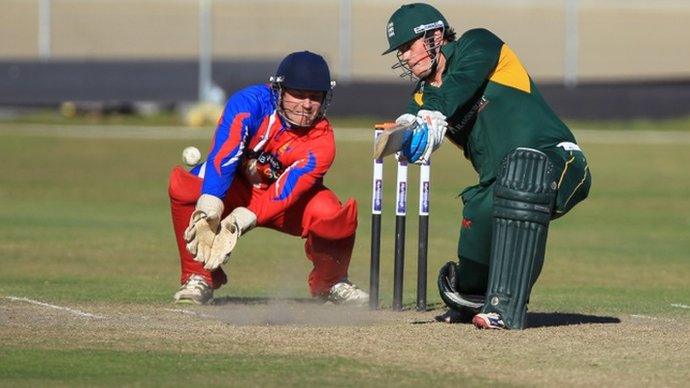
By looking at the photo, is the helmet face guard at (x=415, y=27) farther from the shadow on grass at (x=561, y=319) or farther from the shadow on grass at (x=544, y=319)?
the shadow on grass at (x=561, y=319)

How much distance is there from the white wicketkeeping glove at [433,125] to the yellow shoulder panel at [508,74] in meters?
0.58

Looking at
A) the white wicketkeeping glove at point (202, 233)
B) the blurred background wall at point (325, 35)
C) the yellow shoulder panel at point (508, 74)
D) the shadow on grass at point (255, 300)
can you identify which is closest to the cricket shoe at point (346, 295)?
the shadow on grass at point (255, 300)

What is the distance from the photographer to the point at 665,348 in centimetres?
750

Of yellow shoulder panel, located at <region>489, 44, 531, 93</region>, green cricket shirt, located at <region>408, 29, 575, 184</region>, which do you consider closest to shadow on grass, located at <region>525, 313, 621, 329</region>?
green cricket shirt, located at <region>408, 29, 575, 184</region>

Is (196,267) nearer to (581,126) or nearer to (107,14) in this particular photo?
(581,126)

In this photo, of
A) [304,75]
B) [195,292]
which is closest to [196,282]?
[195,292]

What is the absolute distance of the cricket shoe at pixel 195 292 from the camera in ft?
31.1

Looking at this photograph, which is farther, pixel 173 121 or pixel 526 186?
pixel 173 121

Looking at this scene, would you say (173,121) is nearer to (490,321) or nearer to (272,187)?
(272,187)

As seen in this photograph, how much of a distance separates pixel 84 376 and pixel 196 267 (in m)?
3.17

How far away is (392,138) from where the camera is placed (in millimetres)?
7551

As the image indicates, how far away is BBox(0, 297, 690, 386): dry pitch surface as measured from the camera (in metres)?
6.84

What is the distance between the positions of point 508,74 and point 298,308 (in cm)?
229

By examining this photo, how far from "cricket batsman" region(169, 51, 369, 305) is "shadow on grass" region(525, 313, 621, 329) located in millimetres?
1325
